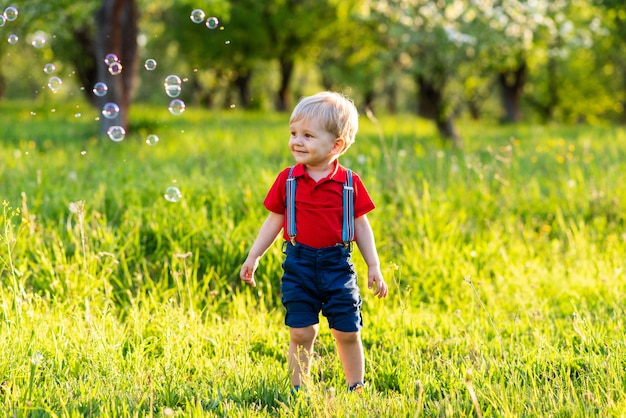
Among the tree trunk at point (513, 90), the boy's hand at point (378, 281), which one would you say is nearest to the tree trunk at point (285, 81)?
the tree trunk at point (513, 90)

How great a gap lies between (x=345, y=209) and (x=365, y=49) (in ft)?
71.3

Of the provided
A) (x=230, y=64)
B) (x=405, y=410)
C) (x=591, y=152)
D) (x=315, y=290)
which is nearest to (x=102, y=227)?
(x=315, y=290)

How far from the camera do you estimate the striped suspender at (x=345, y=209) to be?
11.0ft

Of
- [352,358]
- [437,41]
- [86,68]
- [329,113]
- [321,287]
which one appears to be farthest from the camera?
[86,68]

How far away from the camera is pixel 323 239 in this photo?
11.0ft

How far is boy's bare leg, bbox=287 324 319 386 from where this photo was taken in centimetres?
341

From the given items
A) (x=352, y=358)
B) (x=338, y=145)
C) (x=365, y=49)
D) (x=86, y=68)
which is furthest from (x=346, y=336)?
(x=86, y=68)

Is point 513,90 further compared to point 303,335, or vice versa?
point 513,90

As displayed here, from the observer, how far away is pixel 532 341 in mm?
4105

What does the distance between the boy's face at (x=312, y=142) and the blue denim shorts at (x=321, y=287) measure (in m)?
0.46

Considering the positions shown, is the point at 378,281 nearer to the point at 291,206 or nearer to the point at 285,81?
the point at 291,206

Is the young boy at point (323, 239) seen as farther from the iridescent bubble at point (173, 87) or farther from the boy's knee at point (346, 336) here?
the iridescent bubble at point (173, 87)

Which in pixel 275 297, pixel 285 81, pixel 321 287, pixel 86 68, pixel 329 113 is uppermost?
pixel 86 68

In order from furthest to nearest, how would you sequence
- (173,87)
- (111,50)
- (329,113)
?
(111,50) < (173,87) < (329,113)
